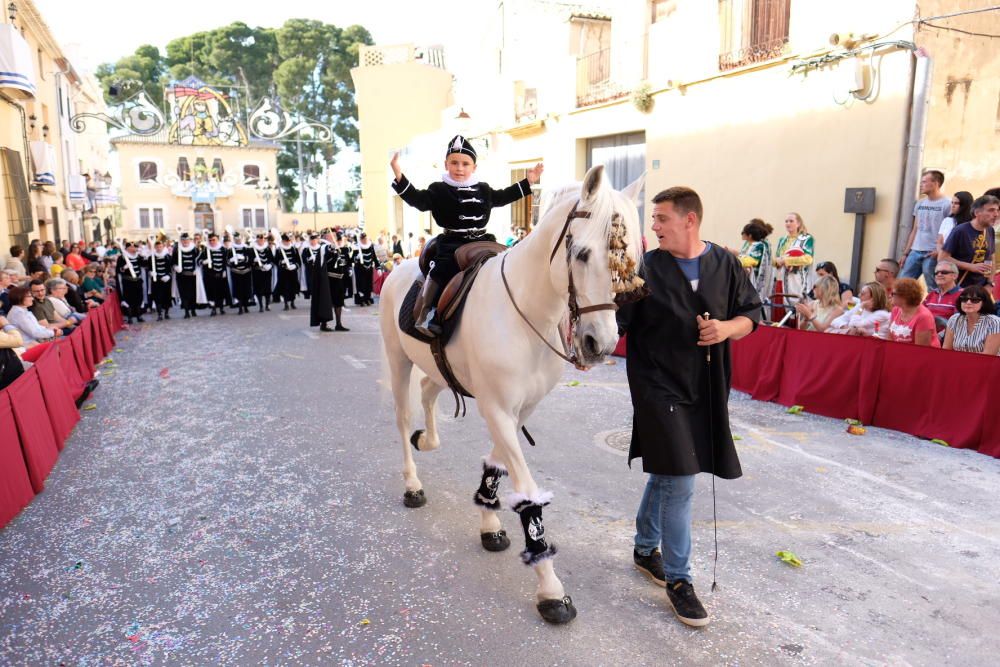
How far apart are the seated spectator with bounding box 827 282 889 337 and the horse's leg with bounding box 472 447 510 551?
5106 millimetres

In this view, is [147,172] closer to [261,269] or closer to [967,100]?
[261,269]

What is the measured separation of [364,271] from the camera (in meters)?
17.0

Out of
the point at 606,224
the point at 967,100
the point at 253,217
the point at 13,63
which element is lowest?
the point at 606,224

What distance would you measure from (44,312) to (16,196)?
746cm

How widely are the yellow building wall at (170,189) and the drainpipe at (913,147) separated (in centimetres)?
4607

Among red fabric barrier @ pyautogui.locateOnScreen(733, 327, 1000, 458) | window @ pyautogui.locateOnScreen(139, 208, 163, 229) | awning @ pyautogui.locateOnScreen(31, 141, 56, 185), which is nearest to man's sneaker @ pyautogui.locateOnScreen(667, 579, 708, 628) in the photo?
red fabric barrier @ pyautogui.locateOnScreen(733, 327, 1000, 458)

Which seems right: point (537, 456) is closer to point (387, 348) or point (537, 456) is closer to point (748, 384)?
point (387, 348)

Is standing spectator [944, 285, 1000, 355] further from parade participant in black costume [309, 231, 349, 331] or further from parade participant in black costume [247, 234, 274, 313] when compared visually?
parade participant in black costume [247, 234, 274, 313]

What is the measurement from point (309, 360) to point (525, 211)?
1239 centimetres

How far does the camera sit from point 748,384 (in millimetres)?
8008

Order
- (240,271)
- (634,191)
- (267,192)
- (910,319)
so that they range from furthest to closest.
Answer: (267,192), (240,271), (910,319), (634,191)

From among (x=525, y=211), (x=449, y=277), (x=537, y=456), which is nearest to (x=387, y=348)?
(x=449, y=277)

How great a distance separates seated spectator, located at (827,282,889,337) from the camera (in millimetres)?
7260

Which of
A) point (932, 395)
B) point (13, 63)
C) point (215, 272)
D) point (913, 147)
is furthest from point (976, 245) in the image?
point (13, 63)
